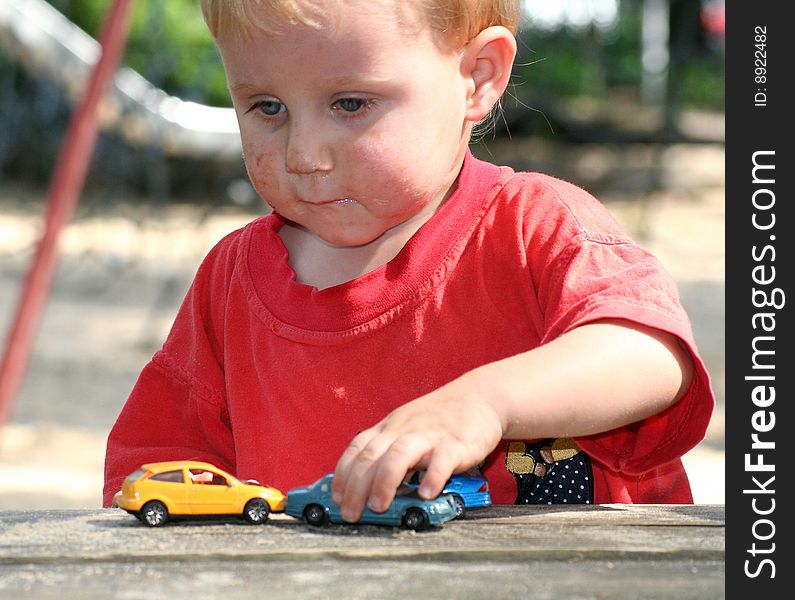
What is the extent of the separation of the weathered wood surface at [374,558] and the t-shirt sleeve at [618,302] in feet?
0.83

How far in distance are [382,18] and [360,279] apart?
355 mm

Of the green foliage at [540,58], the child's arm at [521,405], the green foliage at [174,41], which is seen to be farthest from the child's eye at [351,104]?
the green foliage at [174,41]

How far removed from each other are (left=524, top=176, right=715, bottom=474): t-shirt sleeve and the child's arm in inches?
0.9

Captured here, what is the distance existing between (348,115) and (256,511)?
50 centimetres

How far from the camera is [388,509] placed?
3.51 ft

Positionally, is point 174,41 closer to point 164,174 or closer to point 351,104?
point 164,174

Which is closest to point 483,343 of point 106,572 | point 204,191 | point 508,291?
point 508,291

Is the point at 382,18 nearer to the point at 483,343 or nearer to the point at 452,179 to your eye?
the point at 452,179

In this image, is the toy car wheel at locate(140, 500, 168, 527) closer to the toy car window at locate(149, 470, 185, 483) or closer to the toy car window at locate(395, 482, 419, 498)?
the toy car window at locate(149, 470, 185, 483)

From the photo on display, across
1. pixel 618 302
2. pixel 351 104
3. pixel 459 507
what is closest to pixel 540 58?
pixel 351 104

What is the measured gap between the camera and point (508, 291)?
154cm

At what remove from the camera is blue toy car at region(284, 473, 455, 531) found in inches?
42.1

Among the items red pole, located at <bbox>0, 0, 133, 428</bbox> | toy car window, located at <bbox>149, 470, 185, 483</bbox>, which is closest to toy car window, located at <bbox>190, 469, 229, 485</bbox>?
toy car window, located at <bbox>149, 470, 185, 483</bbox>
